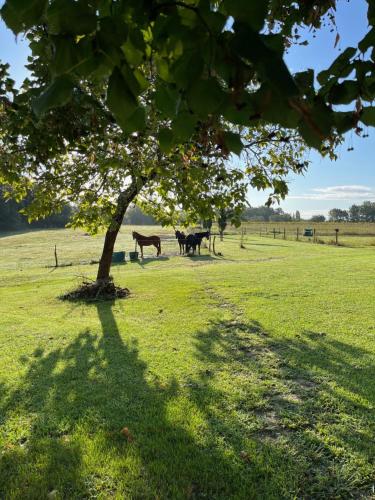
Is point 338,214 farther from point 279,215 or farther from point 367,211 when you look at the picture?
point 279,215

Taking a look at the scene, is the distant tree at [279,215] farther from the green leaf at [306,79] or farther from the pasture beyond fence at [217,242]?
the green leaf at [306,79]

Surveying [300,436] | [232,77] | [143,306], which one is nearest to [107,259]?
[143,306]

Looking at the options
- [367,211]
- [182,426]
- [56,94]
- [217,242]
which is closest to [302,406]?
[182,426]

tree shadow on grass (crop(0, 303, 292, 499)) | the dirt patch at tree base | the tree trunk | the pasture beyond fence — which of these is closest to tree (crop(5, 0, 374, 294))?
tree shadow on grass (crop(0, 303, 292, 499))

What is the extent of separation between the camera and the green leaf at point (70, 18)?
95 centimetres

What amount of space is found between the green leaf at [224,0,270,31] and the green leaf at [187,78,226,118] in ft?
0.60

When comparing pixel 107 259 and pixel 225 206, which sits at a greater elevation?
pixel 225 206

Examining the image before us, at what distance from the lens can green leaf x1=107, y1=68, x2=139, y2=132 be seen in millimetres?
1094

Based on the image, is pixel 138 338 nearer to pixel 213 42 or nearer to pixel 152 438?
pixel 152 438

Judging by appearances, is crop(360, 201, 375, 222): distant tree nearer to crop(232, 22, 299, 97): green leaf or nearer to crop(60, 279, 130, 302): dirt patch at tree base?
crop(60, 279, 130, 302): dirt patch at tree base

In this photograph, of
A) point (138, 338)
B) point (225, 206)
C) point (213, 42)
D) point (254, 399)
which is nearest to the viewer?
point (213, 42)

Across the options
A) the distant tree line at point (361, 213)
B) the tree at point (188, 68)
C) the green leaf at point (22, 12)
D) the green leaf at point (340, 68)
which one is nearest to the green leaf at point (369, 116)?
the tree at point (188, 68)

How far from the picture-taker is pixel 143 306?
10641 mm

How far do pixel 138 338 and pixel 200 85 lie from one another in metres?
7.02
